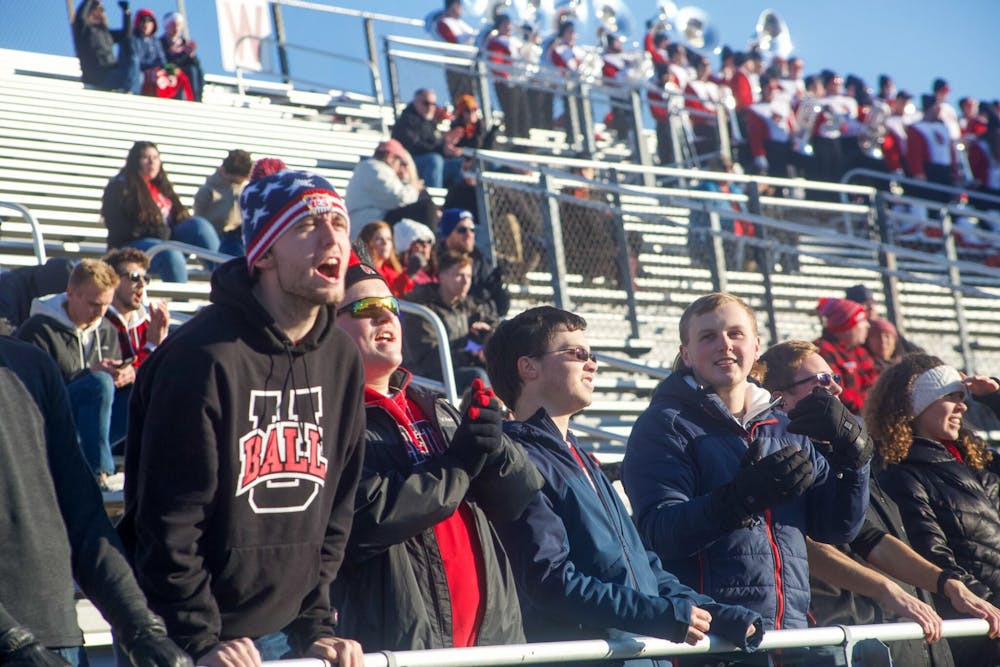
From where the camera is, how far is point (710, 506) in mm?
3551

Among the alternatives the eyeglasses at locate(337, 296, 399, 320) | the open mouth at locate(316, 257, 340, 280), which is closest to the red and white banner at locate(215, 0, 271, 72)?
the eyeglasses at locate(337, 296, 399, 320)

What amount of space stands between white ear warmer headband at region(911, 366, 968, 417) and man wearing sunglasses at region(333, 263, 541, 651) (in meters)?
2.08

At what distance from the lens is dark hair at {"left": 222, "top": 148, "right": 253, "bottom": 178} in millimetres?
9180

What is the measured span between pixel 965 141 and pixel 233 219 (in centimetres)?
1078

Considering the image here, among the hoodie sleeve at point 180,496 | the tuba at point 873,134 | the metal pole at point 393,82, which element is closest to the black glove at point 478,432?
the hoodie sleeve at point 180,496

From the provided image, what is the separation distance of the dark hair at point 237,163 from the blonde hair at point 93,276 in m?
3.17

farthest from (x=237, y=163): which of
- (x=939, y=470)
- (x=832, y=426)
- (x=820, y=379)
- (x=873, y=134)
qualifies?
(x=873, y=134)

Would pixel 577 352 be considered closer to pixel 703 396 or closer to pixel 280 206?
pixel 703 396

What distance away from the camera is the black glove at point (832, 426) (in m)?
3.82

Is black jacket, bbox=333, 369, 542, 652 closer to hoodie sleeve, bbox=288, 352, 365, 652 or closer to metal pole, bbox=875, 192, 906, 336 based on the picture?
hoodie sleeve, bbox=288, 352, 365, 652

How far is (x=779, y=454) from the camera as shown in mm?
3496

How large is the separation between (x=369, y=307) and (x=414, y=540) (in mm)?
565

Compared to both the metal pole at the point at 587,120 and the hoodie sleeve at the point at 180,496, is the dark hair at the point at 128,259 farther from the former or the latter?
the metal pole at the point at 587,120

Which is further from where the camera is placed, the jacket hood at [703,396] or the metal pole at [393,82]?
the metal pole at [393,82]
